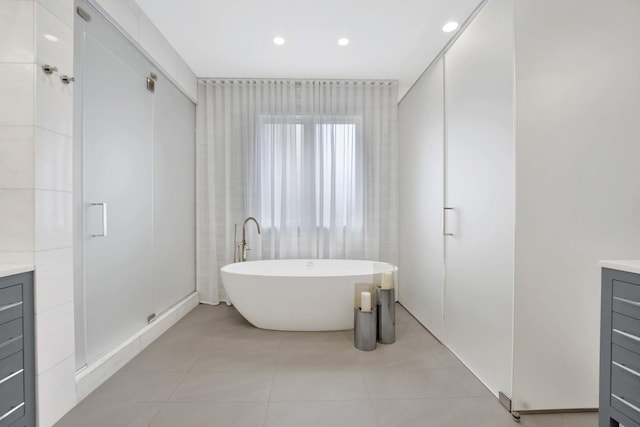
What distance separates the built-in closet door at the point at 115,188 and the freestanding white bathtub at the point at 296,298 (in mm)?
745

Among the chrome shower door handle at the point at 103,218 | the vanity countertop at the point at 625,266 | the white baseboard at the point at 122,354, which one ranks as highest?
the chrome shower door handle at the point at 103,218

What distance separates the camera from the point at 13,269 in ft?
4.33

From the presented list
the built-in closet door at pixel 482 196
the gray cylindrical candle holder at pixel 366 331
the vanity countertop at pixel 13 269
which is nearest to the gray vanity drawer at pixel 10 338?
the vanity countertop at pixel 13 269

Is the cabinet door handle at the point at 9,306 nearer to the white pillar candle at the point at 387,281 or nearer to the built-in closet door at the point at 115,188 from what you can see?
the built-in closet door at the point at 115,188

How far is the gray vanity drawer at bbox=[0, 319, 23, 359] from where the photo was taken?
49.7 inches

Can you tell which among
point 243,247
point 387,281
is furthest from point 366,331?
point 243,247

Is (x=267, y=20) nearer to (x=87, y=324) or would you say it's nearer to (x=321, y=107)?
(x=321, y=107)

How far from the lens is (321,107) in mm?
3576

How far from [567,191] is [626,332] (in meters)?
0.73

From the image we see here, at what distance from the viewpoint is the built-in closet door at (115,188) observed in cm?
189

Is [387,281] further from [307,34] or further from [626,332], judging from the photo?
[307,34]

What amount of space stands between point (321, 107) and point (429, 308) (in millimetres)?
2413

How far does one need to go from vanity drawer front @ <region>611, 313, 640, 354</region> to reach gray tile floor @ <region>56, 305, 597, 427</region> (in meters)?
0.65

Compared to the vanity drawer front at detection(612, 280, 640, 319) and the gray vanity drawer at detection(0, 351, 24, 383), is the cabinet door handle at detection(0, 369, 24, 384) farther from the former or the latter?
the vanity drawer front at detection(612, 280, 640, 319)
